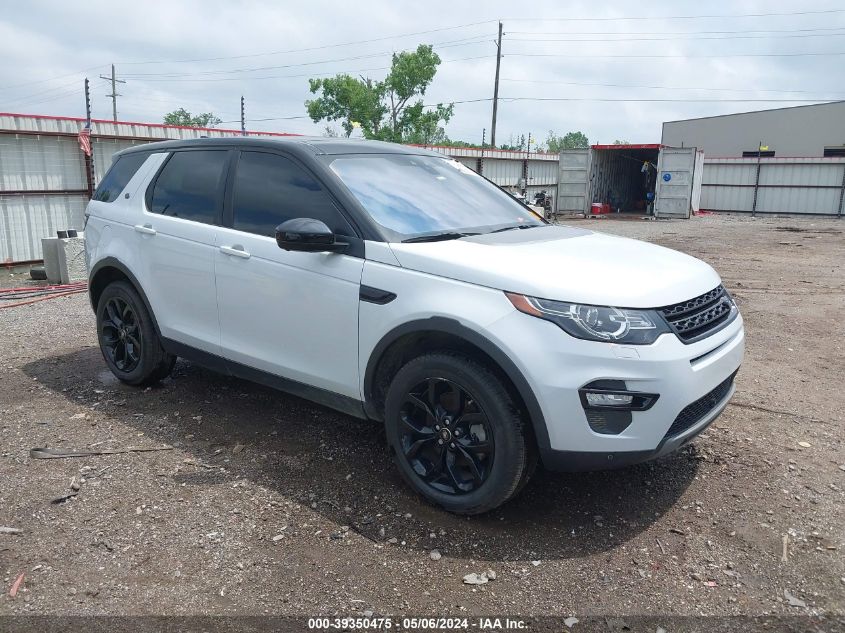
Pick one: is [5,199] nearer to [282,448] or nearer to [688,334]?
[282,448]

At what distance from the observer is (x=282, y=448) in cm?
419

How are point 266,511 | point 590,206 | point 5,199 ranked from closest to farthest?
point 266,511, point 5,199, point 590,206

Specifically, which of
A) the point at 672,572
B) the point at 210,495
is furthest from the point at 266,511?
the point at 672,572

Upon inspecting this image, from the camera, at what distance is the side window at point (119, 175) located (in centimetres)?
512

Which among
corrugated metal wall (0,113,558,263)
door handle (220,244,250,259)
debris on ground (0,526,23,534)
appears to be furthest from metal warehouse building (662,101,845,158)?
debris on ground (0,526,23,534)

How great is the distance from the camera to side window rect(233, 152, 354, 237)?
377 cm

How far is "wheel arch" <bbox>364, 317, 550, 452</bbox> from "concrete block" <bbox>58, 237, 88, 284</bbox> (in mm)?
8338

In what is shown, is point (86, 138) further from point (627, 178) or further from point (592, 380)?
point (627, 178)

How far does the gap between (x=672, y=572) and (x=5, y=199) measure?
12126 mm

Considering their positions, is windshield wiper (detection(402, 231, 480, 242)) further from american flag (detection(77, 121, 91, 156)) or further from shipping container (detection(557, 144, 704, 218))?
shipping container (detection(557, 144, 704, 218))

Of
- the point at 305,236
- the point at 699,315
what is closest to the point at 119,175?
the point at 305,236

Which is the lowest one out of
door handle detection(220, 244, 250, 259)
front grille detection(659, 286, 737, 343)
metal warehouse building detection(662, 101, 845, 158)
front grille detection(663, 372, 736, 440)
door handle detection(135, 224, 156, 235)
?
front grille detection(663, 372, 736, 440)

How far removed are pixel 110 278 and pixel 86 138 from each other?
866 centimetres

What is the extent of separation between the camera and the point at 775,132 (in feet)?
131
